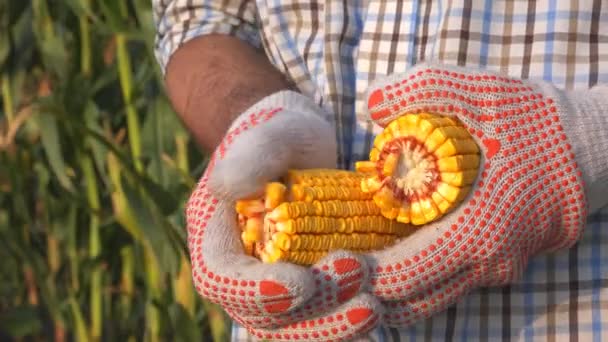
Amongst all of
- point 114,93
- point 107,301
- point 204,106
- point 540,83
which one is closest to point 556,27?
point 540,83

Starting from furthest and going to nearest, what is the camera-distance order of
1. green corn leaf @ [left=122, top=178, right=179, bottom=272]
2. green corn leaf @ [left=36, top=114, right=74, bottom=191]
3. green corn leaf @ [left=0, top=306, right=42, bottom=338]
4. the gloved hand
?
green corn leaf @ [left=0, top=306, right=42, bottom=338], green corn leaf @ [left=36, top=114, right=74, bottom=191], green corn leaf @ [left=122, top=178, right=179, bottom=272], the gloved hand

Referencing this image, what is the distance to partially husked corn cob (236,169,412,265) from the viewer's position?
0.66 meters

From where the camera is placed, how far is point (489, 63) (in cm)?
74

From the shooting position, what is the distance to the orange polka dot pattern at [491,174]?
25.6 inches

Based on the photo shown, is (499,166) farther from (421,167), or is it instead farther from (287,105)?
(287,105)

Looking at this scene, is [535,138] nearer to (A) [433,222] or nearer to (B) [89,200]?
(A) [433,222]

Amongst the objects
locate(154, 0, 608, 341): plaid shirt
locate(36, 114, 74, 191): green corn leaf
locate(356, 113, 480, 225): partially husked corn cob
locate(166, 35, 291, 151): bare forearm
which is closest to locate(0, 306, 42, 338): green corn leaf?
locate(36, 114, 74, 191): green corn leaf

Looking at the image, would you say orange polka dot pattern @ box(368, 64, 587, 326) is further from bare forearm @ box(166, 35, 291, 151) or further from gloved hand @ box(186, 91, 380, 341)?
bare forearm @ box(166, 35, 291, 151)

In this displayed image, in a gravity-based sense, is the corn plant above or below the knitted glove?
below

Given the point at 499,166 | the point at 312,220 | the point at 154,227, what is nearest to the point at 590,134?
the point at 499,166

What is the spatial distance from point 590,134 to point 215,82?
398mm

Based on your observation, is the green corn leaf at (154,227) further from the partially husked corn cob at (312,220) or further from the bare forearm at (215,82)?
the partially husked corn cob at (312,220)

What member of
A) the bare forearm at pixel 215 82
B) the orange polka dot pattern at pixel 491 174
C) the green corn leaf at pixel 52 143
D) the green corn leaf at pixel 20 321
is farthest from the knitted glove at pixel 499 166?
the green corn leaf at pixel 20 321

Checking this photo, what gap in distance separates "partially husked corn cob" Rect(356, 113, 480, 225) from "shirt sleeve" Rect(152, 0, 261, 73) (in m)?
0.32
